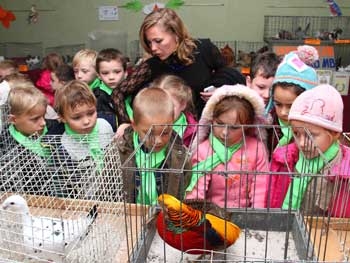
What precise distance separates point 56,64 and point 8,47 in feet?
3.72

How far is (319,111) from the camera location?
969 millimetres

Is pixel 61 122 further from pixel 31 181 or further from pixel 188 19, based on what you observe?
pixel 188 19

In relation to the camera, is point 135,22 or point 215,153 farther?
point 135,22

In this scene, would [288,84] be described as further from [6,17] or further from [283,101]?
[6,17]

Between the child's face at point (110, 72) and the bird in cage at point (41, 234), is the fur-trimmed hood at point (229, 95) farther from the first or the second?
the child's face at point (110, 72)

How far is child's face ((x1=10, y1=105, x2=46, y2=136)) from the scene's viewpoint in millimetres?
1311

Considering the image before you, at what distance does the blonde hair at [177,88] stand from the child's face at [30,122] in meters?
0.39

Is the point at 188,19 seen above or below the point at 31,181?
above

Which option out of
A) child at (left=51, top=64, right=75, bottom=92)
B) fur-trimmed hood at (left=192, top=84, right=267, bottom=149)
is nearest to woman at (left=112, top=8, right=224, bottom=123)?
fur-trimmed hood at (left=192, top=84, right=267, bottom=149)

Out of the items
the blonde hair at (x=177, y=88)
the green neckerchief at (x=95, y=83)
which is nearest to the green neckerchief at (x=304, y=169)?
the blonde hair at (x=177, y=88)

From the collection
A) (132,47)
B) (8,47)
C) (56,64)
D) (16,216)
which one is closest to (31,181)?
(16,216)

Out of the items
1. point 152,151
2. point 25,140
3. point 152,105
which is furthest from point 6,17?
point 152,151

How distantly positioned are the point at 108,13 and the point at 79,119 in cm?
214

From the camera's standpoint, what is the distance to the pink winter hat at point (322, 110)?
3.15ft
